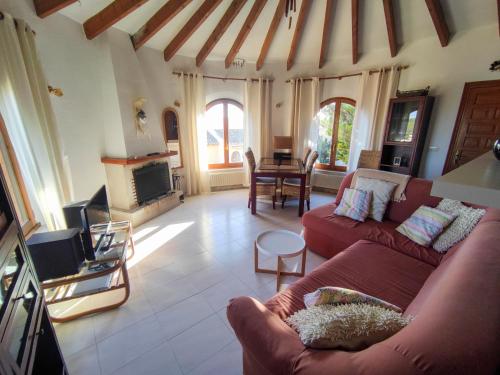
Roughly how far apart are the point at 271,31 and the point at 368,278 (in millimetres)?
4248

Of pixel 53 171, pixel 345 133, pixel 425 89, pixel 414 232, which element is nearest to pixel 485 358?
pixel 414 232

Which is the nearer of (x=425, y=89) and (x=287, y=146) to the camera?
(x=425, y=89)

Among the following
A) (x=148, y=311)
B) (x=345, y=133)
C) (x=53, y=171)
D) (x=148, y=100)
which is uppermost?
(x=148, y=100)

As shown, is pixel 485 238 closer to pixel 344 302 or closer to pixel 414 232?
pixel 414 232

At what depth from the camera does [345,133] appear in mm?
4988

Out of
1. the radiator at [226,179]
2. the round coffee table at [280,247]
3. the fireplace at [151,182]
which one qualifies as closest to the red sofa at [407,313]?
the round coffee table at [280,247]

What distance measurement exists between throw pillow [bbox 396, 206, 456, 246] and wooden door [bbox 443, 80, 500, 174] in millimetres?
2339

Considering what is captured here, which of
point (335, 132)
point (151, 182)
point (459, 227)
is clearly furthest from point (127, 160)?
point (335, 132)

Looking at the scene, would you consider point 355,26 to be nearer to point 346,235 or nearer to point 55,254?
point 346,235

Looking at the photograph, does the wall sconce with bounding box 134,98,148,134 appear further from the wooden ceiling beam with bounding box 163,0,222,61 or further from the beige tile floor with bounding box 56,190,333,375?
the beige tile floor with bounding box 56,190,333,375

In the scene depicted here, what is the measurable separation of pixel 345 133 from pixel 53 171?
496 centimetres

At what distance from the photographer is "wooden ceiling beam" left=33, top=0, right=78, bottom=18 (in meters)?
2.31

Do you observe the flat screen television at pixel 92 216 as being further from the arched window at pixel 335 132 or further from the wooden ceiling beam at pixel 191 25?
the arched window at pixel 335 132

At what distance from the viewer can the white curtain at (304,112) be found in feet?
16.2
